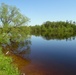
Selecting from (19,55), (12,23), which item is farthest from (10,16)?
(19,55)

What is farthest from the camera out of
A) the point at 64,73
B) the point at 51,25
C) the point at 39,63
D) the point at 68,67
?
the point at 51,25

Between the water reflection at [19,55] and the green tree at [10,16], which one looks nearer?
the water reflection at [19,55]

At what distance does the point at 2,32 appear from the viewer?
131 feet

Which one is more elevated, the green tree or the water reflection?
the green tree

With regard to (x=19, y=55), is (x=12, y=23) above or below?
above

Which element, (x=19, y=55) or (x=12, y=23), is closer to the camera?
(x=19, y=55)

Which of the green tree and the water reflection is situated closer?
the water reflection

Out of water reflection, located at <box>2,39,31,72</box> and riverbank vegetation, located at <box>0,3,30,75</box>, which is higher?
riverbank vegetation, located at <box>0,3,30,75</box>

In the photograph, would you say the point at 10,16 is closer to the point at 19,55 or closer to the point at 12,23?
the point at 12,23

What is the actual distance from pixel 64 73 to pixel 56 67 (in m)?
2.71

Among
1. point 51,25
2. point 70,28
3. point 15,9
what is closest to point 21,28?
point 15,9

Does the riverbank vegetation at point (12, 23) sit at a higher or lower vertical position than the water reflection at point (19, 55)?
higher

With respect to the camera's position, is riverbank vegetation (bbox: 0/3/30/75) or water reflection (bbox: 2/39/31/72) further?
riverbank vegetation (bbox: 0/3/30/75)

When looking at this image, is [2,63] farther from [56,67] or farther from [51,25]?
[51,25]
